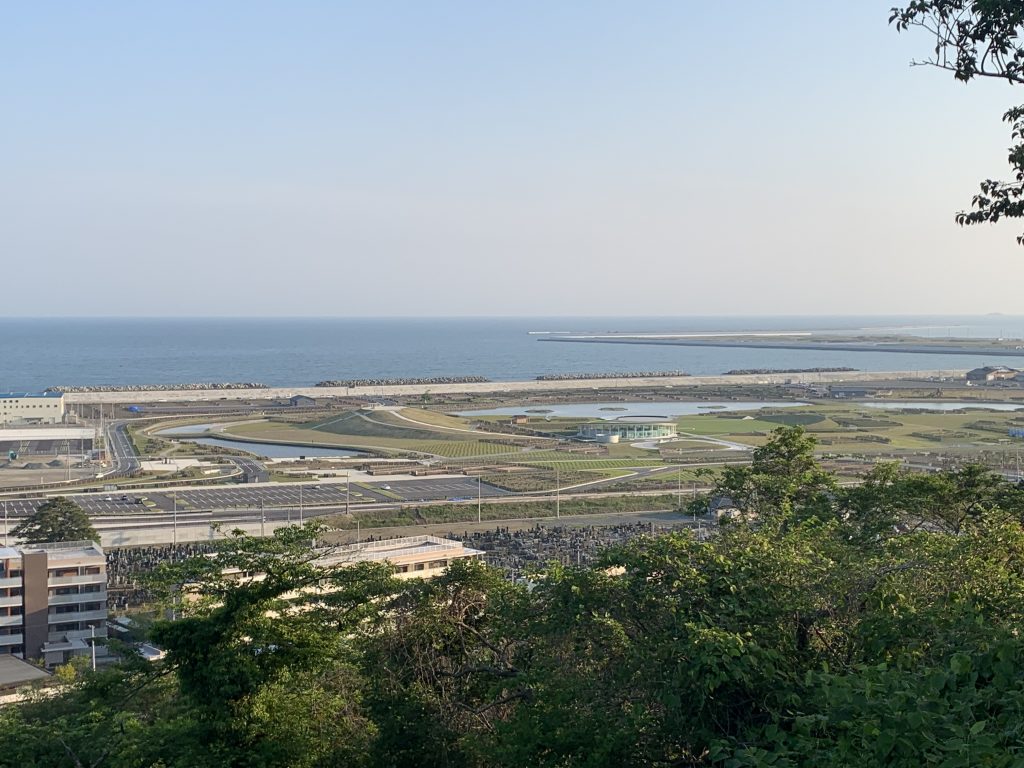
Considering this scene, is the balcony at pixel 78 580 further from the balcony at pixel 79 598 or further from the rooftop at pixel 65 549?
the rooftop at pixel 65 549

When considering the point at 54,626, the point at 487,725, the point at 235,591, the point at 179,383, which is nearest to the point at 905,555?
the point at 487,725

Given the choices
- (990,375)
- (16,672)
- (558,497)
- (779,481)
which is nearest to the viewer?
(779,481)

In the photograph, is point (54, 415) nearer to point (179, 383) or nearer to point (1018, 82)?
point (179, 383)

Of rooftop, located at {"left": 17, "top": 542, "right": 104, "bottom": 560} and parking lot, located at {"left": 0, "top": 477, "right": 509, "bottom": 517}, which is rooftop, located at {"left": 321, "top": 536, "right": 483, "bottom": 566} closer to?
rooftop, located at {"left": 17, "top": 542, "right": 104, "bottom": 560}

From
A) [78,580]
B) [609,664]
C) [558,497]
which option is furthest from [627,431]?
[609,664]

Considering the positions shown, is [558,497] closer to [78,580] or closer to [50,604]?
[78,580]

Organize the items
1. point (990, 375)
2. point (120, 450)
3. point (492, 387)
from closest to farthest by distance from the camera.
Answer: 1. point (120, 450)
2. point (492, 387)
3. point (990, 375)

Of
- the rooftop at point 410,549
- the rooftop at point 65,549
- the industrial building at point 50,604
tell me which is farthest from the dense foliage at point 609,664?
the rooftop at point 410,549

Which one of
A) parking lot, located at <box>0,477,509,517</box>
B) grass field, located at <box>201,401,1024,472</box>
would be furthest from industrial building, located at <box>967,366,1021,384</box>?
parking lot, located at <box>0,477,509,517</box>
